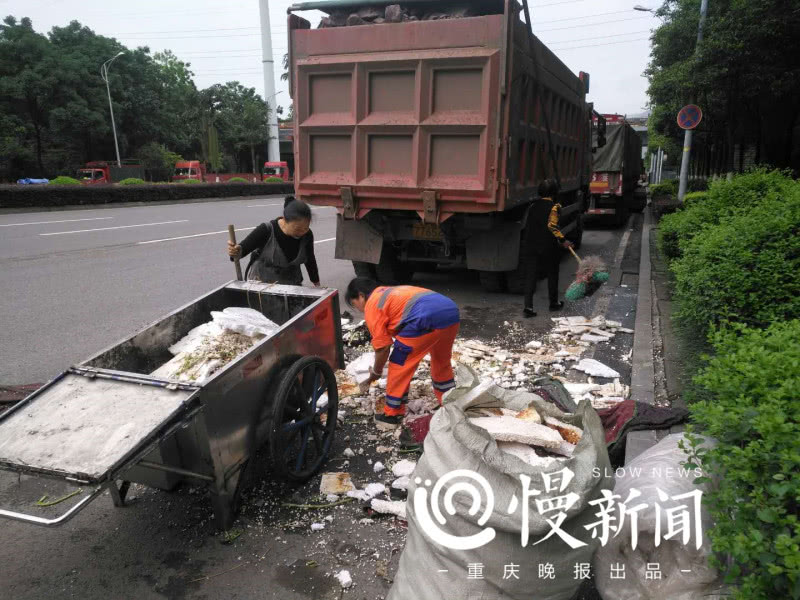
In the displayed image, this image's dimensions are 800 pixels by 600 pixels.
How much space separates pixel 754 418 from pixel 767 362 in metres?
0.34

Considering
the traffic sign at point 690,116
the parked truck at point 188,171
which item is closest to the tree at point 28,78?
the parked truck at point 188,171

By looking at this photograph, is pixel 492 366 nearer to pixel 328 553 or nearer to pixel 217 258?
pixel 328 553

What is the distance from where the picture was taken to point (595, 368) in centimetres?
463

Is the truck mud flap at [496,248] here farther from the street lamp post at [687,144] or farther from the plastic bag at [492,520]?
the street lamp post at [687,144]

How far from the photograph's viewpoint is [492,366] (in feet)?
15.6

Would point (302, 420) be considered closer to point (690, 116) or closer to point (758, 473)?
point (758, 473)

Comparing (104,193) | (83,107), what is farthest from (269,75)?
(104,193)

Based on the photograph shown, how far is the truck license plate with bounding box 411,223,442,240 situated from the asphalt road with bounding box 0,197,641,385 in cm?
87

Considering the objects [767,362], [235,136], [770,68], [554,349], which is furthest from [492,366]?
[235,136]

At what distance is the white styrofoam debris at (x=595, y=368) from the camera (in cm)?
453

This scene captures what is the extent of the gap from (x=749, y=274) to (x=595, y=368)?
1.56 metres

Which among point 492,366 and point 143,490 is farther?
point 492,366

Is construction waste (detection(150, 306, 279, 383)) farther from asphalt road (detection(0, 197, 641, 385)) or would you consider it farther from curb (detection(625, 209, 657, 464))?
curb (detection(625, 209, 657, 464))

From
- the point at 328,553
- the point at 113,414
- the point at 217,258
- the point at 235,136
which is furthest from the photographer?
the point at 235,136
